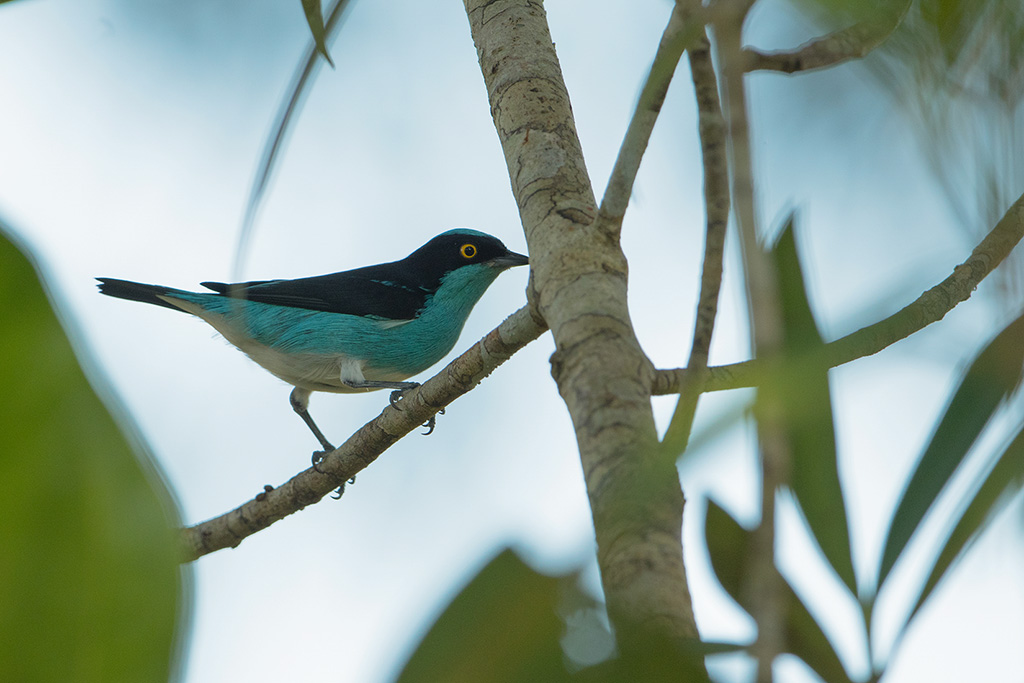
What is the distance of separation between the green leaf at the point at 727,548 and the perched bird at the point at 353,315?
13.4 feet

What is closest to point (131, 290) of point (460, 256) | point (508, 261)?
point (460, 256)

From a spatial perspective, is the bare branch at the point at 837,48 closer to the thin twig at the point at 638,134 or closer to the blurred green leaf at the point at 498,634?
the thin twig at the point at 638,134

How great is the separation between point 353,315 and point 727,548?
4.63 m

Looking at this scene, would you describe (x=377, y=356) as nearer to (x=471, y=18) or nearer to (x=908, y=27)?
(x=471, y=18)

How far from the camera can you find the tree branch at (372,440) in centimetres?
283

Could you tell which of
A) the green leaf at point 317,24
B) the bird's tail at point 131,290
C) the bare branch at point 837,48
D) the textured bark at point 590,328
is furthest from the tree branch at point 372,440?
the bird's tail at point 131,290

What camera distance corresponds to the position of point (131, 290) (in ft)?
17.2

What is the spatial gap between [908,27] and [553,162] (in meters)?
0.96

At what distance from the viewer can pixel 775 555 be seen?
536mm

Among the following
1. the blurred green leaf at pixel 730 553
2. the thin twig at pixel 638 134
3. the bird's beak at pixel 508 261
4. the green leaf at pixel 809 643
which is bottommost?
the green leaf at pixel 809 643

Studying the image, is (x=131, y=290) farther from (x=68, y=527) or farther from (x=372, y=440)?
(x=68, y=527)

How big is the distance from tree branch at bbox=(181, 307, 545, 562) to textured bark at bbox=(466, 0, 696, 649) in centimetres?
76

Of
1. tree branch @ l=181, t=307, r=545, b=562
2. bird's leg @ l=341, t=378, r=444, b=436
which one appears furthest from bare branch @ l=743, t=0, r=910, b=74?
bird's leg @ l=341, t=378, r=444, b=436

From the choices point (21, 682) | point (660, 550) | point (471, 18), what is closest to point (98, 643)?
point (21, 682)
